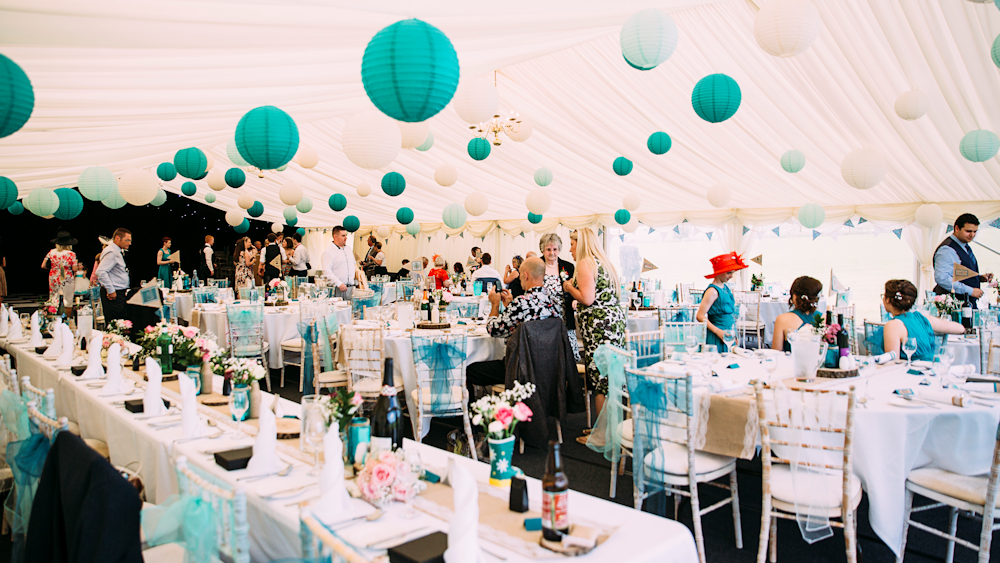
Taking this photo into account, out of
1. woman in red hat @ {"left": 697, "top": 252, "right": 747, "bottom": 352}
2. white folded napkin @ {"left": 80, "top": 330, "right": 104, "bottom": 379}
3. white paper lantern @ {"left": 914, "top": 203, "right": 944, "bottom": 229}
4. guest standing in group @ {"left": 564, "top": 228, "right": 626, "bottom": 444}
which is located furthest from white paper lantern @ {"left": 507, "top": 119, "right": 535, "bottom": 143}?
white paper lantern @ {"left": 914, "top": 203, "right": 944, "bottom": 229}

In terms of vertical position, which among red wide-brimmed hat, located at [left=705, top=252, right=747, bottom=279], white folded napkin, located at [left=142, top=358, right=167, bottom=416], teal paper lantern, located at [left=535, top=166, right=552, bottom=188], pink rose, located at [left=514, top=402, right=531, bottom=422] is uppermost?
teal paper lantern, located at [left=535, top=166, right=552, bottom=188]

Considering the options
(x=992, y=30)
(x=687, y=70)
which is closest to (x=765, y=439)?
(x=992, y=30)

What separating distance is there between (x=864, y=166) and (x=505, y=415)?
538cm

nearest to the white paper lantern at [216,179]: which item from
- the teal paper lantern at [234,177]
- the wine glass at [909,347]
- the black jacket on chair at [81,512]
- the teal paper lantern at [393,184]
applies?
the teal paper lantern at [234,177]

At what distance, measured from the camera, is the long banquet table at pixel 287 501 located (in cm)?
140

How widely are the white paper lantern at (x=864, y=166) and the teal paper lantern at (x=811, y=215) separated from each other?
332 cm

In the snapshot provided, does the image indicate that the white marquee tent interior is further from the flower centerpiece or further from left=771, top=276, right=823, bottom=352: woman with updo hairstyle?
the flower centerpiece

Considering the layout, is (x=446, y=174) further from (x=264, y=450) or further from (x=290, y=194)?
(x=264, y=450)

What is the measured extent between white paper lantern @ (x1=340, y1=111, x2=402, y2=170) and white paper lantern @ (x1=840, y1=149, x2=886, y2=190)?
14.1 ft

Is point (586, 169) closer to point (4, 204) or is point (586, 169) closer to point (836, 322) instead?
point (836, 322)

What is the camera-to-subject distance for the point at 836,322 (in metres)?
3.50

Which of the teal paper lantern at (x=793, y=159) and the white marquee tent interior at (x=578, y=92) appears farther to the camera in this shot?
the teal paper lantern at (x=793, y=159)

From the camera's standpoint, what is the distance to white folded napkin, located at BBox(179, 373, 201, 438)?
2.29 metres

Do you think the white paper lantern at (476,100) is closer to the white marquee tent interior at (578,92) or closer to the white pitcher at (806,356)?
the white marquee tent interior at (578,92)
